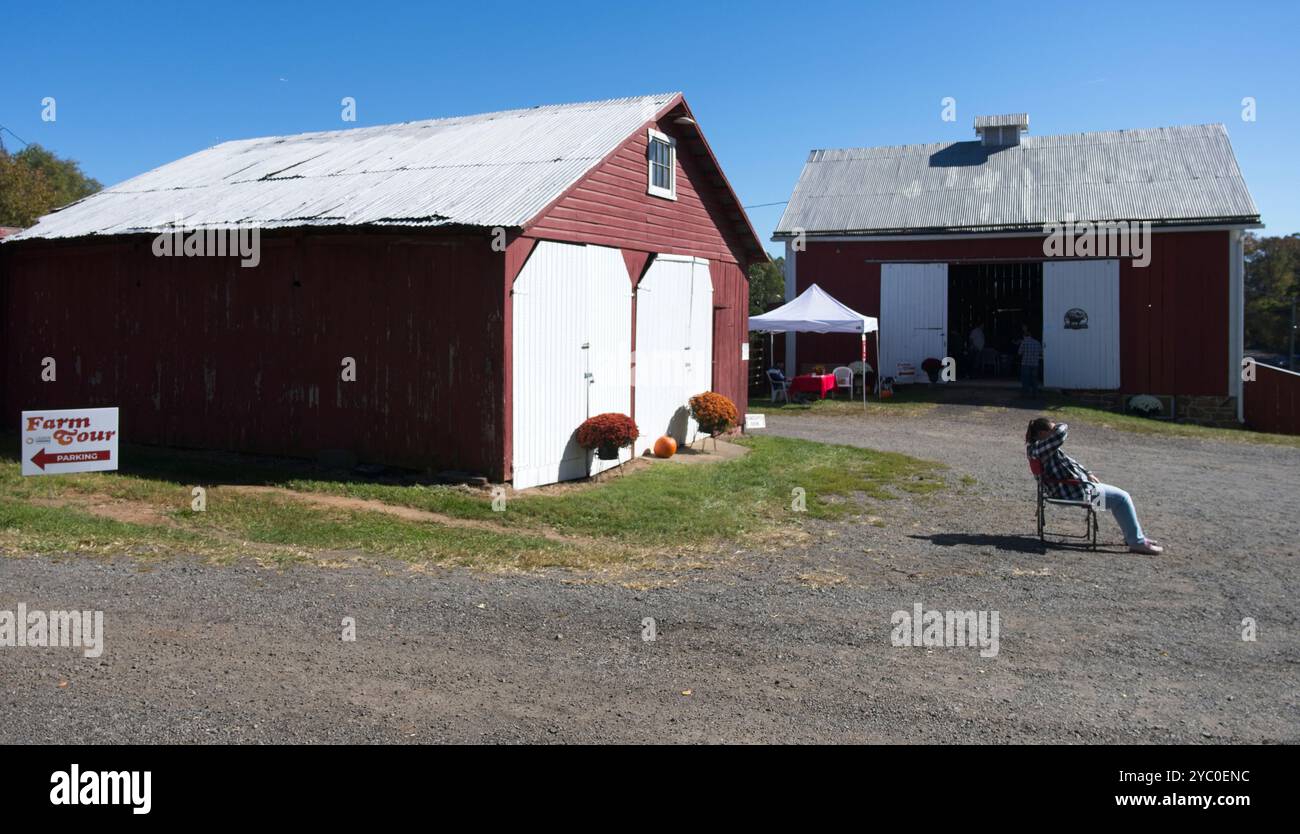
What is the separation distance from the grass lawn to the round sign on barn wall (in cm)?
1239

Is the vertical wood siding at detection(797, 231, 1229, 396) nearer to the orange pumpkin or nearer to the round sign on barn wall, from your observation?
the round sign on barn wall

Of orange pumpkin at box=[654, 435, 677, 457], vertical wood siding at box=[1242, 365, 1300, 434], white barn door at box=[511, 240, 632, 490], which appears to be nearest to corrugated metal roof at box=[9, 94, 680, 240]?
white barn door at box=[511, 240, 632, 490]

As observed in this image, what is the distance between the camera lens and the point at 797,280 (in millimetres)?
28406

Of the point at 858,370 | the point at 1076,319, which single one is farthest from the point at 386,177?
the point at 1076,319

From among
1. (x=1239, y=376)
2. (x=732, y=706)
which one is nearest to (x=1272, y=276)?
(x=1239, y=376)

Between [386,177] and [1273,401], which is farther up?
[386,177]

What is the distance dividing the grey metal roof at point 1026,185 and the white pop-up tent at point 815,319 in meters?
3.84

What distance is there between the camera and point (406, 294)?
13.1 meters

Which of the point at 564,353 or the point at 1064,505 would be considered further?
the point at 564,353

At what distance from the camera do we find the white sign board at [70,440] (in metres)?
8.83

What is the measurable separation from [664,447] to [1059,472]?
683 centimetres

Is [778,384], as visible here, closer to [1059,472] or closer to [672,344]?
[672,344]

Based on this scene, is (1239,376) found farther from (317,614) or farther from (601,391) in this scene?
(317,614)

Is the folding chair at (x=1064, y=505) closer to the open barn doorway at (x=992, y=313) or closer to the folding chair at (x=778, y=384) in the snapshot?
the folding chair at (x=778, y=384)
